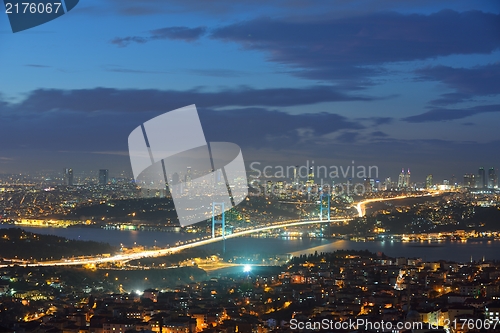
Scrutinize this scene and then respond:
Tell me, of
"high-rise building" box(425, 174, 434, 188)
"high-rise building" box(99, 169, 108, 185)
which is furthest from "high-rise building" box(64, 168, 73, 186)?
"high-rise building" box(425, 174, 434, 188)

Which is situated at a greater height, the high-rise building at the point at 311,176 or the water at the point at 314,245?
the high-rise building at the point at 311,176

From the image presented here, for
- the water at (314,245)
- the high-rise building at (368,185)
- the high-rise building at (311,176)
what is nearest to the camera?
the water at (314,245)

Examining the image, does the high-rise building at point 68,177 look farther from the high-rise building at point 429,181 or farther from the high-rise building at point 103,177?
the high-rise building at point 429,181

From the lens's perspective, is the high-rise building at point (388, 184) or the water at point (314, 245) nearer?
the water at point (314, 245)

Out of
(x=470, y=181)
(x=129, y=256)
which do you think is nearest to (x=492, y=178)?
(x=470, y=181)

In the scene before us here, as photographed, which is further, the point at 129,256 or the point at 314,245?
the point at 314,245

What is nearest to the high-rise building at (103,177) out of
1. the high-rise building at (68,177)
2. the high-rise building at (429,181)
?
the high-rise building at (68,177)

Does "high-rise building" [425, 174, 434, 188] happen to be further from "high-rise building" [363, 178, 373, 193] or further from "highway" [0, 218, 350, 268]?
"highway" [0, 218, 350, 268]

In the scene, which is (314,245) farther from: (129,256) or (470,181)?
(470,181)
